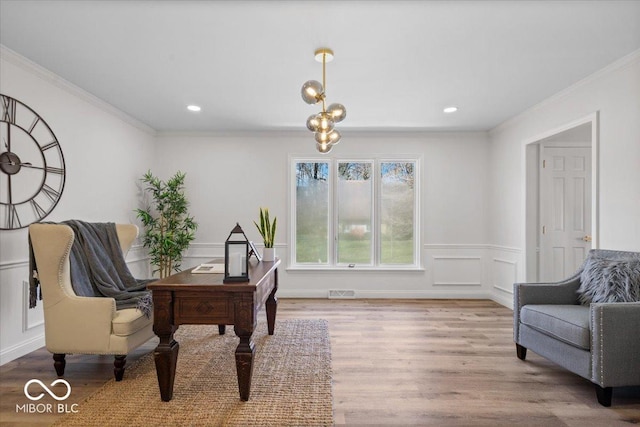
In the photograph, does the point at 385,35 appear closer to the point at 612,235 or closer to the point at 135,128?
the point at 612,235

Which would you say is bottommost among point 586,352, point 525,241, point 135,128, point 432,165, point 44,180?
point 586,352

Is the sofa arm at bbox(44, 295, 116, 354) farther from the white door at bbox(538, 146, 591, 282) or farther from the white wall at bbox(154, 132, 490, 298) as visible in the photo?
the white door at bbox(538, 146, 591, 282)

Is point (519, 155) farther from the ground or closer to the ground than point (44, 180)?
farther from the ground

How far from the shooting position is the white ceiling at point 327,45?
2174 mm

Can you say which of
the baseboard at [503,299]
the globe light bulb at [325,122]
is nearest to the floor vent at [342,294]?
the baseboard at [503,299]

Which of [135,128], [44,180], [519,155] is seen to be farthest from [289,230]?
[519,155]

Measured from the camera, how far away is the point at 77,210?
3484 millimetres

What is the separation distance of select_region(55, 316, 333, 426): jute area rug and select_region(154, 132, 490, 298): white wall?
6.86ft

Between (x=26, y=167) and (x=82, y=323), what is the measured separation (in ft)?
5.02

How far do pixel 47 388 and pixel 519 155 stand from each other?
5193 millimetres

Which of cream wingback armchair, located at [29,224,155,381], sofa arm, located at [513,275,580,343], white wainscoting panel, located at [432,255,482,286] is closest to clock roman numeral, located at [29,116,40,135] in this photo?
cream wingback armchair, located at [29,224,155,381]

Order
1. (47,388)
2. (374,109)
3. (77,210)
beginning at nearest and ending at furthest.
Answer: (47,388) < (77,210) < (374,109)

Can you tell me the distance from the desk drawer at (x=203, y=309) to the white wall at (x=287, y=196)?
303 cm

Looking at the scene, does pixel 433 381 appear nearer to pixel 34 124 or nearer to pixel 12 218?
pixel 12 218
